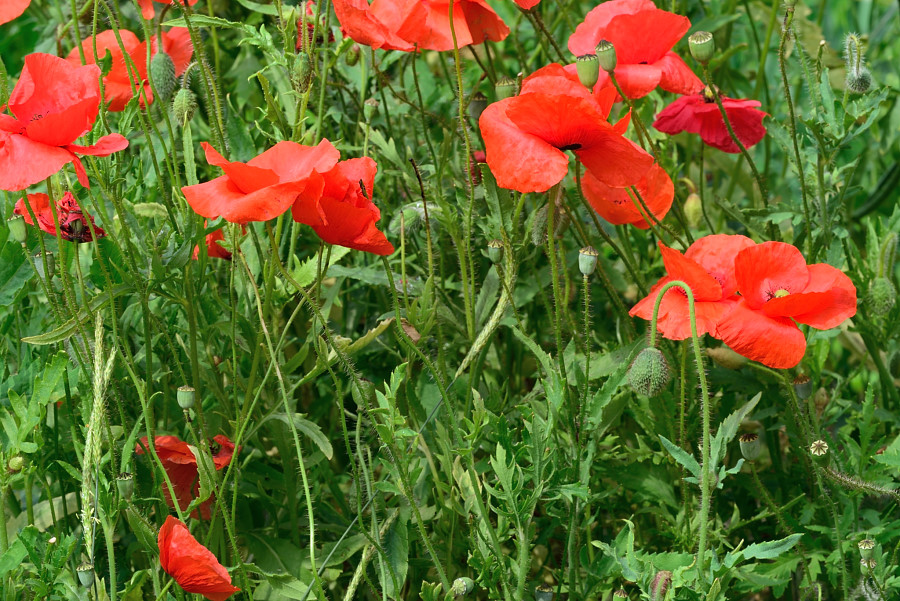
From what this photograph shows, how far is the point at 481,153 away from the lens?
6.07 ft

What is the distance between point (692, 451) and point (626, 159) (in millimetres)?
517

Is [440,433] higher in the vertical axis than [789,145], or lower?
lower

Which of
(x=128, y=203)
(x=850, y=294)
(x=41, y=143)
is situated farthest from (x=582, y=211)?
(x=41, y=143)

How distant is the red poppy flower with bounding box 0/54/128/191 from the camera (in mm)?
1169

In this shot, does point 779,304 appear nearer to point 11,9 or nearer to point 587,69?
point 587,69

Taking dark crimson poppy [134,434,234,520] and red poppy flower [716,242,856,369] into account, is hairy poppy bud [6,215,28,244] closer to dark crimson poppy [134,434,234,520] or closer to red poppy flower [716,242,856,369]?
dark crimson poppy [134,434,234,520]

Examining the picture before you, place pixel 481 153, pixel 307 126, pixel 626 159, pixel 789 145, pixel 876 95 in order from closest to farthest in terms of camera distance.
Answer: pixel 626 159 < pixel 876 95 < pixel 789 145 < pixel 481 153 < pixel 307 126

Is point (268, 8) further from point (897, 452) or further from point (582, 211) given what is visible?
point (897, 452)

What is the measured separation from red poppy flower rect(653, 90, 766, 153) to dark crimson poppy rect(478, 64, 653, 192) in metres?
0.34

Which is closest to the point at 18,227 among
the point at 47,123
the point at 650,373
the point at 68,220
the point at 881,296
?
the point at 68,220

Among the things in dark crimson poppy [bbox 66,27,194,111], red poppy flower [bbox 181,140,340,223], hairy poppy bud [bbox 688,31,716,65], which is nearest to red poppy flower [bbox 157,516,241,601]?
red poppy flower [bbox 181,140,340,223]

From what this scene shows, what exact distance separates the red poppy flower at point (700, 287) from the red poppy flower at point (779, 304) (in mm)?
25

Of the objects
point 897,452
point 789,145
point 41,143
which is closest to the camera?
point 41,143

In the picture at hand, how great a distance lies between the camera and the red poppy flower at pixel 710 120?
1674 millimetres
